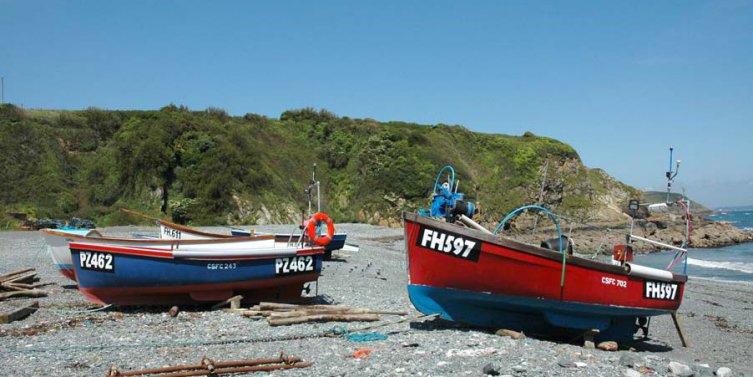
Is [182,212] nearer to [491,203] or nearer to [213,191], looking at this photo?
[213,191]

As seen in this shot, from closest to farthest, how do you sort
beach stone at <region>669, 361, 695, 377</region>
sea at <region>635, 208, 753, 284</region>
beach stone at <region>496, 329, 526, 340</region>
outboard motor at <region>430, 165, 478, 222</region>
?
beach stone at <region>669, 361, 695, 377</region> < beach stone at <region>496, 329, 526, 340</region> < outboard motor at <region>430, 165, 478, 222</region> < sea at <region>635, 208, 753, 284</region>

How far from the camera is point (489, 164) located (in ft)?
209

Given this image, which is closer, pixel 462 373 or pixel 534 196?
pixel 462 373

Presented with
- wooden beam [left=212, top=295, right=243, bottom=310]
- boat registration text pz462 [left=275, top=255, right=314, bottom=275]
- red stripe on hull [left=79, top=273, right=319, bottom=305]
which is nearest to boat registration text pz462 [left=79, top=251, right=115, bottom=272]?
red stripe on hull [left=79, top=273, right=319, bottom=305]

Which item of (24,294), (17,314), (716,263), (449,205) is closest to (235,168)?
(24,294)

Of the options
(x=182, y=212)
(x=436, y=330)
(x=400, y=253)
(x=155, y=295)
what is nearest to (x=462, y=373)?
(x=436, y=330)

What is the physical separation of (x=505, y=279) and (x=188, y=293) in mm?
6324

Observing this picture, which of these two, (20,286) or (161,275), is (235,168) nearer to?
(20,286)

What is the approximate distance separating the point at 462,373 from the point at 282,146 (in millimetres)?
49385

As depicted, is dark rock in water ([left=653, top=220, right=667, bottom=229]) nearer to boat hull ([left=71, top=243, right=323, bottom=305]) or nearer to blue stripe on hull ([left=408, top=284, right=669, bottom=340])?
blue stripe on hull ([left=408, top=284, right=669, bottom=340])

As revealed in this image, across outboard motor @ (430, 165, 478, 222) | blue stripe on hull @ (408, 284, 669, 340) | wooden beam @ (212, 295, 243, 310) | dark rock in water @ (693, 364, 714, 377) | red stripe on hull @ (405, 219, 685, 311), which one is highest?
outboard motor @ (430, 165, 478, 222)

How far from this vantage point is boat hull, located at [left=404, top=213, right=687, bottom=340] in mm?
9461

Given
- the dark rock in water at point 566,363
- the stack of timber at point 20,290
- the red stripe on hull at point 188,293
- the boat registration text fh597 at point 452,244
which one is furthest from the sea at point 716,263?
the stack of timber at point 20,290

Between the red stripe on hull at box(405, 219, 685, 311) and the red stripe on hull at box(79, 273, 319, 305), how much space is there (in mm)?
3680
